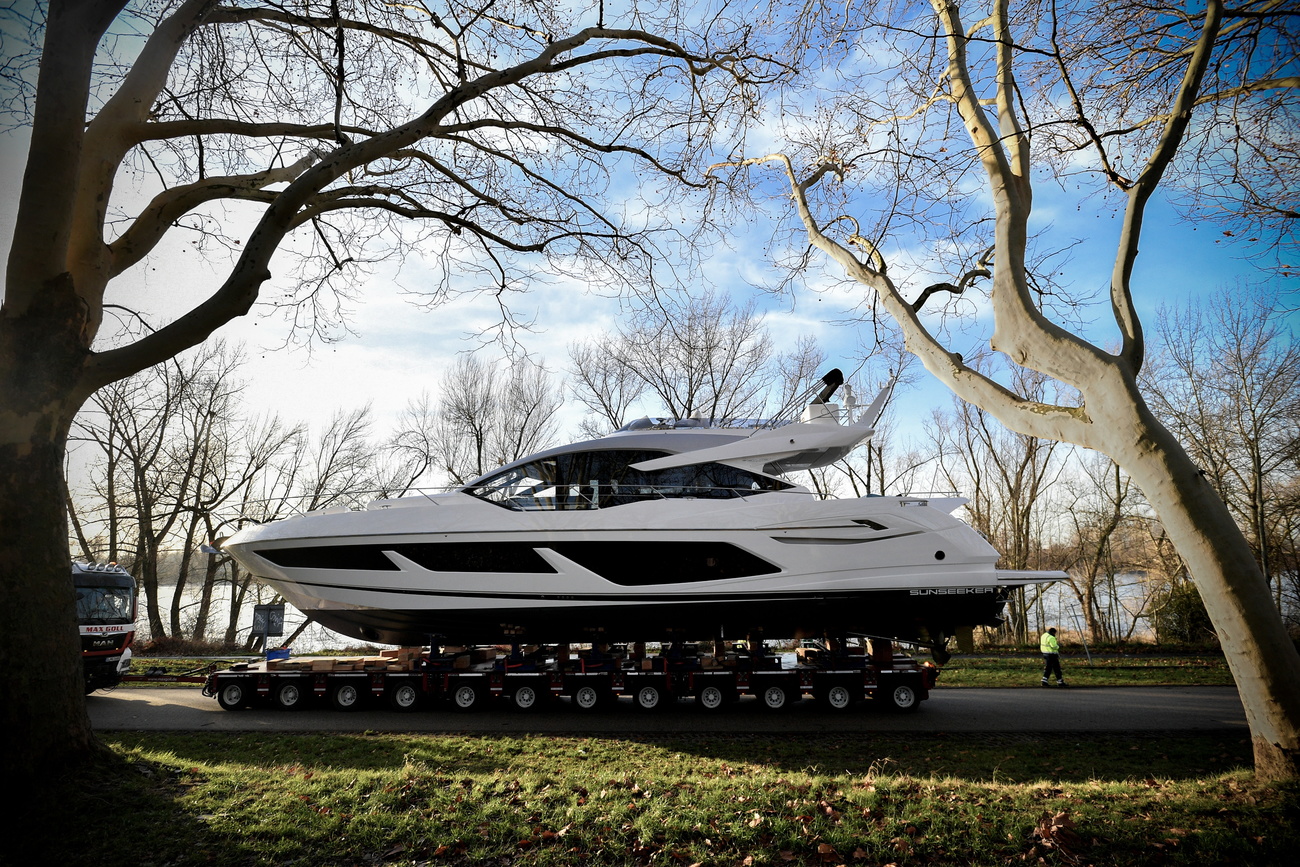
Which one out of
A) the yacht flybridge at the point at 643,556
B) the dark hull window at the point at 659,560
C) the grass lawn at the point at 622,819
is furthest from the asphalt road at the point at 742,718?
the grass lawn at the point at 622,819

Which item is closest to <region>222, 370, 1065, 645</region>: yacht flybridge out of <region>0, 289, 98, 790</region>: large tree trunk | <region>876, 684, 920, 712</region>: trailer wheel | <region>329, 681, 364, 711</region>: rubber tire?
<region>876, 684, 920, 712</region>: trailer wheel

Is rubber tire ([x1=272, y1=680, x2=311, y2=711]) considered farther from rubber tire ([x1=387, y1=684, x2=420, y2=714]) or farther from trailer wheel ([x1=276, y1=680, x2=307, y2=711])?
rubber tire ([x1=387, y1=684, x2=420, y2=714])

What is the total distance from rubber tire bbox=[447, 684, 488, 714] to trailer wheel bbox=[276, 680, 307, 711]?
2.18 m

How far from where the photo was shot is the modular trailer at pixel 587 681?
30.1ft

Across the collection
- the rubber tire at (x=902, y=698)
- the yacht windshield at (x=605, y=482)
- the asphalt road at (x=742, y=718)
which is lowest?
the asphalt road at (x=742, y=718)

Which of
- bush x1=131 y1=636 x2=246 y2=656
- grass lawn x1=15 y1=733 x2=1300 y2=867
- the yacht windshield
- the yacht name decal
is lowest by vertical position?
bush x1=131 y1=636 x2=246 y2=656

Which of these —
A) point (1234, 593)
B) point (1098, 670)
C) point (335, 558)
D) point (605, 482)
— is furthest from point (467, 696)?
point (1098, 670)

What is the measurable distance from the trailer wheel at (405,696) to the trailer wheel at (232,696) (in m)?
2.14

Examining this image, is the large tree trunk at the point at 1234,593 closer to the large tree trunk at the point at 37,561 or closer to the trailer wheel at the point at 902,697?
the trailer wheel at the point at 902,697

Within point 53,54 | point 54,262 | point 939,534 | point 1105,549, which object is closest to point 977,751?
point 939,534

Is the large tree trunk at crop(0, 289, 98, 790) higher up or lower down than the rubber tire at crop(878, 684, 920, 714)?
higher up

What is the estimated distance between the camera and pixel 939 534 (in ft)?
29.4

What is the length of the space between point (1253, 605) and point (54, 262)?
8.03 metres

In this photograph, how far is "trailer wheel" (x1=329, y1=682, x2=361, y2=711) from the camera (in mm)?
9367
